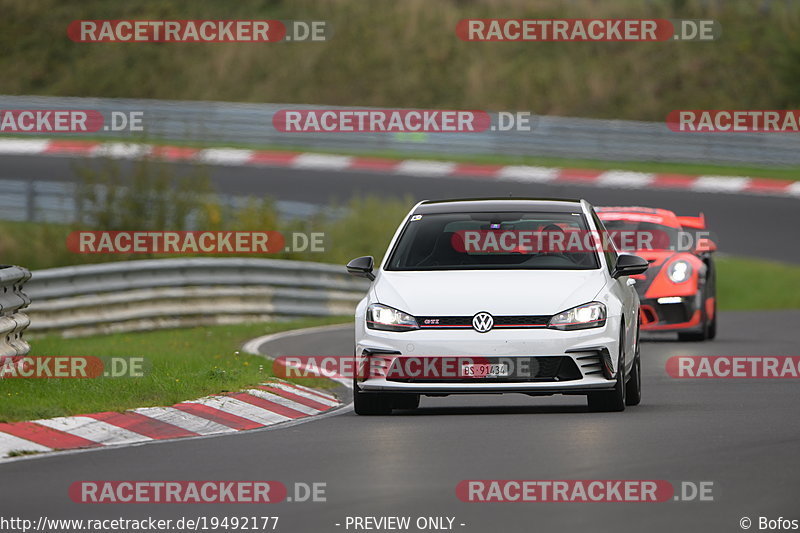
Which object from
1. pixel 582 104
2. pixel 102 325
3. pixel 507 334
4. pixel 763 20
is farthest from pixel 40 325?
pixel 763 20

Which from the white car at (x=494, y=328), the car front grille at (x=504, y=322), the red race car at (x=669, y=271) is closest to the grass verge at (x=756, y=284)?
the red race car at (x=669, y=271)

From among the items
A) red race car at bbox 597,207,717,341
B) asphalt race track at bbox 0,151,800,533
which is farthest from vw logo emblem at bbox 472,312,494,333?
red race car at bbox 597,207,717,341

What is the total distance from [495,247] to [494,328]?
164cm

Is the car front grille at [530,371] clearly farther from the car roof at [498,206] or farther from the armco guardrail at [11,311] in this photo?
the armco guardrail at [11,311]

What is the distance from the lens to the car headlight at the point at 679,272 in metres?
20.2

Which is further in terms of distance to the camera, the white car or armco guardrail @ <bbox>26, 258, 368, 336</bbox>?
armco guardrail @ <bbox>26, 258, 368, 336</bbox>

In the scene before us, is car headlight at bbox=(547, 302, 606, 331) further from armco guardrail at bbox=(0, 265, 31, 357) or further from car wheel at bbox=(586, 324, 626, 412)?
armco guardrail at bbox=(0, 265, 31, 357)

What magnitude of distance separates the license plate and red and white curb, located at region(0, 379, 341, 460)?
1486 mm

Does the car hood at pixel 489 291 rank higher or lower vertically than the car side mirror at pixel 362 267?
lower

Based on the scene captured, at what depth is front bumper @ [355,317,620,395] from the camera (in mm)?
12117

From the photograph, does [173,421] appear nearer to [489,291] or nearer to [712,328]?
[489,291]

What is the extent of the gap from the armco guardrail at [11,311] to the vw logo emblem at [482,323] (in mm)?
3624

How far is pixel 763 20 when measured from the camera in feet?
158

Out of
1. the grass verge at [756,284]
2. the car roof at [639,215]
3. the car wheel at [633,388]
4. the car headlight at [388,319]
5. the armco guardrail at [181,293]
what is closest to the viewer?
the car headlight at [388,319]
